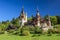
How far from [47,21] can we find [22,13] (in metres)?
19.9

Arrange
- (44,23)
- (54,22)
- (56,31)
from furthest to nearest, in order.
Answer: (54,22) < (44,23) < (56,31)

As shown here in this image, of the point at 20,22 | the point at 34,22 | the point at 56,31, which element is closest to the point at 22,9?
the point at 20,22

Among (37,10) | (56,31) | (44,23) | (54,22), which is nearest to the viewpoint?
(56,31)

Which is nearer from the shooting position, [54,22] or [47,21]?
[47,21]

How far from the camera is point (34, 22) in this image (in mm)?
90875

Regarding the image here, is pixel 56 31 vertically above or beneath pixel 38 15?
beneath

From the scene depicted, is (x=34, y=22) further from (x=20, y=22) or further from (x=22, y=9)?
(x=22, y=9)

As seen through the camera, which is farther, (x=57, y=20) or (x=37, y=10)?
(x=57, y=20)

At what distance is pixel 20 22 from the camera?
97812mm

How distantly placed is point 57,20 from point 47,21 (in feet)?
57.3

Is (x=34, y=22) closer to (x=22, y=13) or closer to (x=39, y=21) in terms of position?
(x=39, y=21)

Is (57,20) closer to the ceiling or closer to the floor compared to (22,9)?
closer to the floor

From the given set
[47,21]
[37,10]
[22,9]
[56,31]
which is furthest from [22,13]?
[56,31]

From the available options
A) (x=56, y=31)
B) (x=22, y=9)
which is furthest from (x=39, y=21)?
(x=56, y=31)
